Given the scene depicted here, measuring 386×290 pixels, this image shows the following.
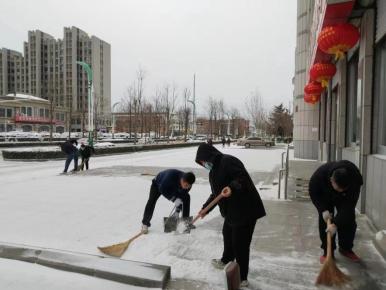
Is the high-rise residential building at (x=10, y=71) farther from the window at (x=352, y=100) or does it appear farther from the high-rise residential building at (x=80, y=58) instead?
the window at (x=352, y=100)

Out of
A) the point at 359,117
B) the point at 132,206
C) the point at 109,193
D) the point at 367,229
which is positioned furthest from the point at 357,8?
the point at 109,193

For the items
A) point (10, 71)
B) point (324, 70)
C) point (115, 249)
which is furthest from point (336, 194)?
point (10, 71)

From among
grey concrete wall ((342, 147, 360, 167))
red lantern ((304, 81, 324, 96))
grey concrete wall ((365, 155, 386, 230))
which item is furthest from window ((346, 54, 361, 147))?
red lantern ((304, 81, 324, 96))

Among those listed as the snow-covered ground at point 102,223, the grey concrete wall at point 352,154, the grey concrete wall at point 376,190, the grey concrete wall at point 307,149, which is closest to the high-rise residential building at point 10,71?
the grey concrete wall at point 307,149

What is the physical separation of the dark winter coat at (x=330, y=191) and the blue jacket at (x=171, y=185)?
1960 millimetres

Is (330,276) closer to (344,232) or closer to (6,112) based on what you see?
(344,232)

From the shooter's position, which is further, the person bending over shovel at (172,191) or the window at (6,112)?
the window at (6,112)

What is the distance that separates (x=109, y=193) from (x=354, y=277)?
21.5 feet

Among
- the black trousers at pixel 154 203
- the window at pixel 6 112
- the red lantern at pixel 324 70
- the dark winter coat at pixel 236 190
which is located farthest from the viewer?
the window at pixel 6 112

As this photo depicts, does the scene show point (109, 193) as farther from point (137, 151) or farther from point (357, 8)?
point (137, 151)

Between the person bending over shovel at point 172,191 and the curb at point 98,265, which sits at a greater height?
the person bending over shovel at point 172,191

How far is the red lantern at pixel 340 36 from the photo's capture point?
6.43m

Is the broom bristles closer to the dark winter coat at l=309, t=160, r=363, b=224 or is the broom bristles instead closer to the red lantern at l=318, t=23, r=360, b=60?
the dark winter coat at l=309, t=160, r=363, b=224

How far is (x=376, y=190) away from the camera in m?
5.66
